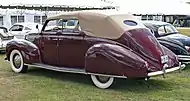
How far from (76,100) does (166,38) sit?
4903 millimetres

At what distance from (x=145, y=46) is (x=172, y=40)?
128 inches

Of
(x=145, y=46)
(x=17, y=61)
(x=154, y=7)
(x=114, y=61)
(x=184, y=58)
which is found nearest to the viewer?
(x=114, y=61)

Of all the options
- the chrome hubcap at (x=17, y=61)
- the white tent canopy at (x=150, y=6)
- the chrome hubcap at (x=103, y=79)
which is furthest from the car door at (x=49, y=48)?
the white tent canopy at (x=150, y=6)

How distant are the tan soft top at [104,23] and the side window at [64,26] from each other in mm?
154

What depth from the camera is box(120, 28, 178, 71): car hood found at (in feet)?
22.7

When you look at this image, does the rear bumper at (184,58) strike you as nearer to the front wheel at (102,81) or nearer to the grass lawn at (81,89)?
the grass lawn at (81,89)

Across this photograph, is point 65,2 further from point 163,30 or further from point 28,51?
point 28,51

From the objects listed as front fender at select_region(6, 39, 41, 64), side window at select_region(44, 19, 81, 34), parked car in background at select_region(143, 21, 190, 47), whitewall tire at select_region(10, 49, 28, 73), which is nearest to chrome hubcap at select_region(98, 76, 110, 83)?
side window at select_region(44, 19, 81, 34)

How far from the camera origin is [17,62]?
9273mm

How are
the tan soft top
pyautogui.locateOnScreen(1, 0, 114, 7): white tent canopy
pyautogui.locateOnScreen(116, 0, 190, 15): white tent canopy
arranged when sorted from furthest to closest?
pyautogui.locateOnScreen(116, 0, 190, 15): white tent canopy < pyautogui.locateOnScreen(1, 0, 114, 7): white tent canopy < the tan soft top

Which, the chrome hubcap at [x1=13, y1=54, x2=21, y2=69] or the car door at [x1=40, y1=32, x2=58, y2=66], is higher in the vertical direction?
the car door at [x1=40, y1=32, x2=58, y2=66]

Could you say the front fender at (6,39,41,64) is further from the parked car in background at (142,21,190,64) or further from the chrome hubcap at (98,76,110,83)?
the parked car in background at (142,21,190,64)

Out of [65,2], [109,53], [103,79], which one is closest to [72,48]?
[103,79]

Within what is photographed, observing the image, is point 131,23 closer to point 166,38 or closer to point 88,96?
point 88,96
